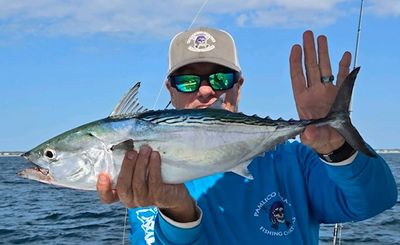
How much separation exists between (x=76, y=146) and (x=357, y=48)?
3.43m

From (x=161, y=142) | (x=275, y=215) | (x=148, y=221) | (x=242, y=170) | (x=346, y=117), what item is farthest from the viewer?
(x=148, y=221)

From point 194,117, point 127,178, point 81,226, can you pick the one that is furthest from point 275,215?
point 81,226

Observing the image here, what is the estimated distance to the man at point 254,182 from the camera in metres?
2.86

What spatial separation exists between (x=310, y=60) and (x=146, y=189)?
100 cm

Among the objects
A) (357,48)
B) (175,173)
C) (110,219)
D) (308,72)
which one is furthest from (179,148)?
(110,219)

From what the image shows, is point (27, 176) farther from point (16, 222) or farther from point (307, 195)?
point (16, 222)

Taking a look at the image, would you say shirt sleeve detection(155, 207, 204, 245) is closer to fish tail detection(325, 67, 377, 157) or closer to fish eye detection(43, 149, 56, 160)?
fish eye detection(43, 149, 56, 160)

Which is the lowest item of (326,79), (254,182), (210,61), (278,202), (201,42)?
(278,202)

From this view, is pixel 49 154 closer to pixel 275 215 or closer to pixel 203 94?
pixel 203 94

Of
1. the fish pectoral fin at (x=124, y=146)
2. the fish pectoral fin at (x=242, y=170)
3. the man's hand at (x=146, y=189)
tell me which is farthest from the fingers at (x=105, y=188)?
the fish pectoral fin at (x=242, y=170)

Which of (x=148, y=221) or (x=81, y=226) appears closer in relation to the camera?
(x=148, y=221)

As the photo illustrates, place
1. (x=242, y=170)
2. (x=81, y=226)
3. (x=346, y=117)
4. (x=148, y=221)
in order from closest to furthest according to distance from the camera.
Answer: (x=346, y=117) → (x=242, y=170) → (x=148, y=221) → (x=81, y=226)

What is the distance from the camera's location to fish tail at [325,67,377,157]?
2736mm

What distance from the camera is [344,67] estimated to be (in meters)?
2.90
